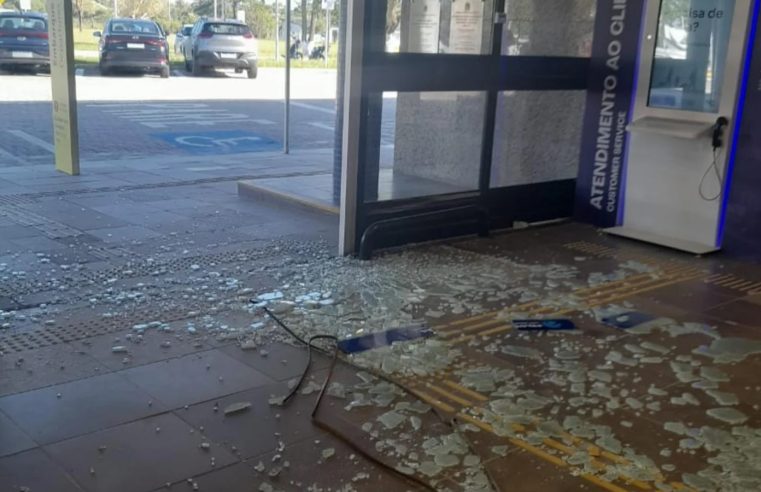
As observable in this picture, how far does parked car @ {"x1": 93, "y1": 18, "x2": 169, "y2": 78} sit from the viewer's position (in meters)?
21.8

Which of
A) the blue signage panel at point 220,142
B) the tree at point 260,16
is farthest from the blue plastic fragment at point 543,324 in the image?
the tree at point 260,16

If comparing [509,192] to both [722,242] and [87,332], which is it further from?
[87,332]

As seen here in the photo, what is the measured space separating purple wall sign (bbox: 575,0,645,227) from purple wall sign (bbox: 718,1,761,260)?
1.05 m

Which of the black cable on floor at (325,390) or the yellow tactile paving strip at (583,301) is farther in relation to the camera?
the yellow tactile paving strip at (583,301)

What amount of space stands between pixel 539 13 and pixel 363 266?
295cm

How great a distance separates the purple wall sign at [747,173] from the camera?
652 cm

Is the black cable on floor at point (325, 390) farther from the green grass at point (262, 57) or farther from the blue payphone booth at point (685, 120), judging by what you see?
the green grass at point (262, 57)

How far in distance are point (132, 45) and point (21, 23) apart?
9.38 ft

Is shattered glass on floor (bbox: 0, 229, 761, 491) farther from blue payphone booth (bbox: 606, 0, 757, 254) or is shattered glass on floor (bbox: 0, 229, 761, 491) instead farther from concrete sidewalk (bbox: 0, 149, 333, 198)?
concrete sidewalk (bbox: 0, 149, 333, 198)

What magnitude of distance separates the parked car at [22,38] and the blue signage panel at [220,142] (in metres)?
9.04

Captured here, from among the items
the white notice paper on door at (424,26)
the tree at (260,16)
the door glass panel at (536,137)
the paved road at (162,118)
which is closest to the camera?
the white notice paper on door at (424,26)

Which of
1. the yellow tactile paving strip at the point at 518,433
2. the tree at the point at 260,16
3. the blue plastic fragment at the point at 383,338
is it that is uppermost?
the tree at the point at 260,16

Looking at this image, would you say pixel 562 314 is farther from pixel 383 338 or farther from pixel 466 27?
pixel 466 27

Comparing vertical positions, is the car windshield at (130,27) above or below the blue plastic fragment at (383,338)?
above
